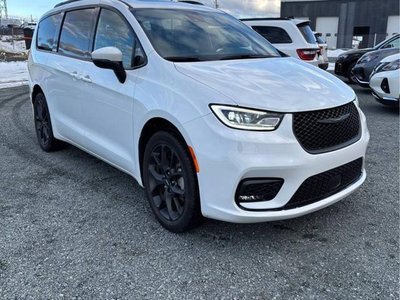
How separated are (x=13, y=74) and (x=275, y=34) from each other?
10174 millimetres

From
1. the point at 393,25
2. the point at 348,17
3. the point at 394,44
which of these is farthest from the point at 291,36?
the point at 348,17

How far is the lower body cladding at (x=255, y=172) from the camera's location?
2598 mm

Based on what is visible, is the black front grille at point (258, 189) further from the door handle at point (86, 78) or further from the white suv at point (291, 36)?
the white suv at point (291, 36)

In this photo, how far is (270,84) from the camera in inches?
115

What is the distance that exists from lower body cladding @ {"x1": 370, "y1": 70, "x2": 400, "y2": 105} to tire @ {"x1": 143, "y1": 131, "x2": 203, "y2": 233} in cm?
572

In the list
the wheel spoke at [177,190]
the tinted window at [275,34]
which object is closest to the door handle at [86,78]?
the wheel spoke at [177,190]

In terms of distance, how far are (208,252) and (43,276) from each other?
3.67 feet

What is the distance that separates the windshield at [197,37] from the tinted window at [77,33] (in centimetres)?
72

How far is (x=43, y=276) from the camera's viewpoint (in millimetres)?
2633

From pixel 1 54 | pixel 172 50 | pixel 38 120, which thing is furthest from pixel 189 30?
pixel 1 54

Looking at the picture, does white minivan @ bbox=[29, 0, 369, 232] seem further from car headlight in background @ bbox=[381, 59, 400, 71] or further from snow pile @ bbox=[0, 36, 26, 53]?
snow pile @ bbox=[0, 36, 26, 53]

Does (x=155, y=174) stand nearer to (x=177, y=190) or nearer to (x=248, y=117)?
(x=177, y=190)

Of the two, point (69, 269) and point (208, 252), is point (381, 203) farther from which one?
point (69, 269)

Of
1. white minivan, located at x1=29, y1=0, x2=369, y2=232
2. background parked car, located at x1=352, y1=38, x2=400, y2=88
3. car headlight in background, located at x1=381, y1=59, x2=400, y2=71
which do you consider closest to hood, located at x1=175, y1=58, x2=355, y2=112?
white minivan, located at x1=29, y1=0, x2=369, y2=232
